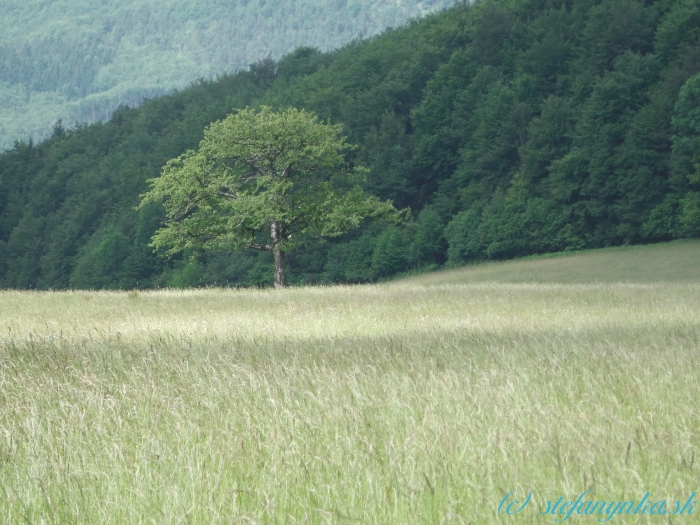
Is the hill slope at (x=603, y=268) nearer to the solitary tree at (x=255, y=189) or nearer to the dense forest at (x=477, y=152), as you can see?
the dense forest at (x=477, y=152)

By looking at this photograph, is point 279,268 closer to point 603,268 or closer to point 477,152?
→ point 603,268

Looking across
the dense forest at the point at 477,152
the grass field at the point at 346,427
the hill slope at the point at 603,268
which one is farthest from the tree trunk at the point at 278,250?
the grass field at the point at 346,427

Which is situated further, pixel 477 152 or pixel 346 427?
pixel 477 152

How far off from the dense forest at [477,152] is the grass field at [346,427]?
37.7 m

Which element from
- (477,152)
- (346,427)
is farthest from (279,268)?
(477,152)

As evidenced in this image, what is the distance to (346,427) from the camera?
5.28 m

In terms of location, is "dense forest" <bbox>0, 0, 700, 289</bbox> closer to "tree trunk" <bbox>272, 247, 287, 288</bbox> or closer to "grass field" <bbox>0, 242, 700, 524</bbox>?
"tree trunk" <bbox>272, 247, 287, 288</bbox>

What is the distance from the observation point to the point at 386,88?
2894 inches

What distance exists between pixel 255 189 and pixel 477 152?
32.9m

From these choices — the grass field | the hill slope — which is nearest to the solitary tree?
the hill slope

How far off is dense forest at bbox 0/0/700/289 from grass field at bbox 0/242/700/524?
37.7m

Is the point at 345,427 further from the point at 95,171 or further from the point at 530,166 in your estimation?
the point at 95,171

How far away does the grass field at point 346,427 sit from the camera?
4129mm

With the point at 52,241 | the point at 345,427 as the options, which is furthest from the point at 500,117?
the point at 345,427
